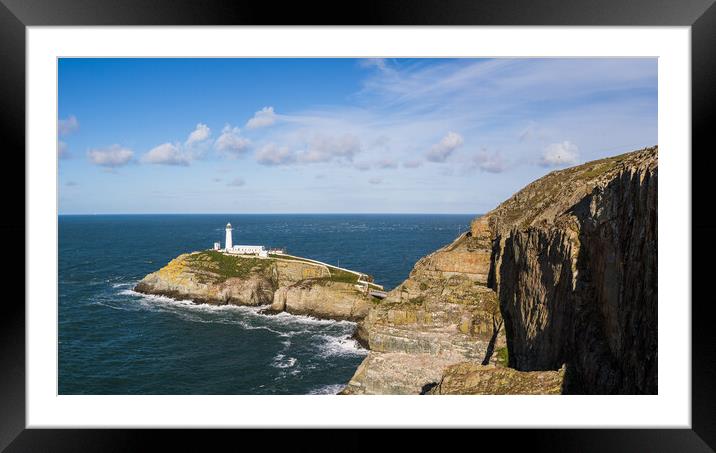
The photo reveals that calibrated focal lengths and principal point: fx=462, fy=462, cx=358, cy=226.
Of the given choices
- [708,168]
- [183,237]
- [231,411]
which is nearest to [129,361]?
[231,411]

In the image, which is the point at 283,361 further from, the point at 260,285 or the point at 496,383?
the point at 496,383

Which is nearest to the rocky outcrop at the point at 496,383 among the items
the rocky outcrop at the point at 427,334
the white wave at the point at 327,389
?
the rocky outcrop at the point at 427,334

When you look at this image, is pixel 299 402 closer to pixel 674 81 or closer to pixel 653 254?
pixel 653 254

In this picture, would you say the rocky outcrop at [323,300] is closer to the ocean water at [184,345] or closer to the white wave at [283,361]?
the ocean water at [184,345]

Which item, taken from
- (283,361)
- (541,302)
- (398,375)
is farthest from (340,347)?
(541,302)

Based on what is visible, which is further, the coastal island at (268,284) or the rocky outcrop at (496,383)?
the coastal island at (268,284)

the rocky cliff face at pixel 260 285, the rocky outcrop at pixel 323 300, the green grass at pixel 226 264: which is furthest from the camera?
the green grass at pixel 226 264
